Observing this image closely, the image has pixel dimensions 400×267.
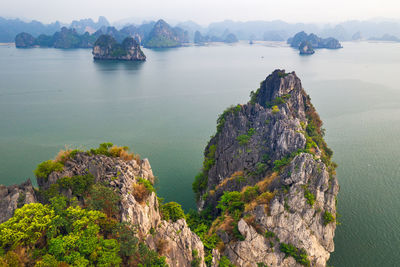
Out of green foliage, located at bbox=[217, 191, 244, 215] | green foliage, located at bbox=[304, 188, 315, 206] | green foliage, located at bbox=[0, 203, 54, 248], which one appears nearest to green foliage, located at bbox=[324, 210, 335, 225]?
green foliage, located at bbox=[304, 188, 315, 206]

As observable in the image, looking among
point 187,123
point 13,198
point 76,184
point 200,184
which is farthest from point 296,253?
point 187,123

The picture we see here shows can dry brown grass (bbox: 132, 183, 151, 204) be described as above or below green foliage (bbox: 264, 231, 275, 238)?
above

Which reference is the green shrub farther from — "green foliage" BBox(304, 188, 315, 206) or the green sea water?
the green sea water

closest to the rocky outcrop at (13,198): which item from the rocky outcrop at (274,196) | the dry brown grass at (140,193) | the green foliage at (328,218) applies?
the dry brown grass at (140,193)

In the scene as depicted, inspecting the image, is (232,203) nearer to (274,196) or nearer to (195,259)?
(274,196)

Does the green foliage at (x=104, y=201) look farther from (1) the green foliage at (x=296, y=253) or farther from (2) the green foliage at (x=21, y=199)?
(1) the green foliage at (x=296, y=253)

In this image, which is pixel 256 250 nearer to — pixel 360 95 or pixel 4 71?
pixel 360 95
